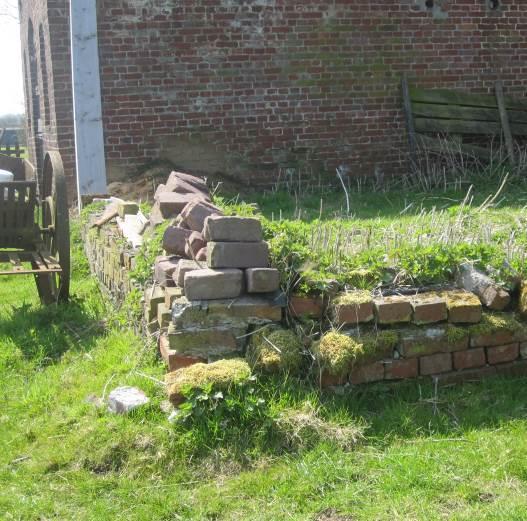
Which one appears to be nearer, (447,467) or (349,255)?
(447,467)

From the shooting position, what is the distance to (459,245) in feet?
14.6

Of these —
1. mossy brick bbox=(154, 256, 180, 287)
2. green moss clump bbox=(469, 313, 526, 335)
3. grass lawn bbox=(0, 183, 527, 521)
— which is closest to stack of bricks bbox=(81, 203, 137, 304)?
mossy brick bbox=(154, 256, 180, 287)

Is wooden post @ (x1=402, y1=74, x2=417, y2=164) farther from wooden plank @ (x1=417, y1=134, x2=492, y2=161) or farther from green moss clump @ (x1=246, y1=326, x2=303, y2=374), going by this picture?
green moss clump @ (x1=246, y1=326, x2=303, y2=374)

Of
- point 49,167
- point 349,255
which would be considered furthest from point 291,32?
point 349,255

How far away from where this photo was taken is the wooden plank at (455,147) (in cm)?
1099

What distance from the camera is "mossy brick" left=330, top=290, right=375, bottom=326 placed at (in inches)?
159

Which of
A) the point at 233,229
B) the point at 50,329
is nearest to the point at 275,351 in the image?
the point at 233,229

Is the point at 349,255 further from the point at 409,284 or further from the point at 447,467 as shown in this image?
the point at 447,467

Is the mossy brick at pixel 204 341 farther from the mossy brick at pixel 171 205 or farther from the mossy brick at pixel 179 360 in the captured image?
the mossy brick at pixel 171 205

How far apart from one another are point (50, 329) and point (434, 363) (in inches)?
116

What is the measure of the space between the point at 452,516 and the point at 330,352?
109cm

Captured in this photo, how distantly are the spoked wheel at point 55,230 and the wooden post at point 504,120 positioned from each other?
21.8 feet

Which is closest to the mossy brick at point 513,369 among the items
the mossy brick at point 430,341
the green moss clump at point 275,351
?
the mossy brick at point 430,341

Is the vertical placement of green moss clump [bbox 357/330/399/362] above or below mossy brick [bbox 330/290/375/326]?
below
